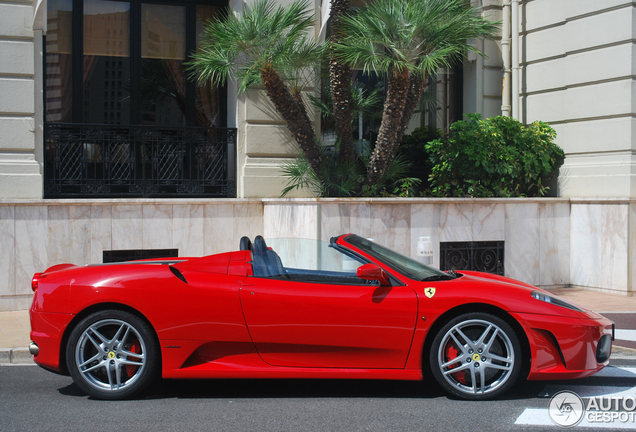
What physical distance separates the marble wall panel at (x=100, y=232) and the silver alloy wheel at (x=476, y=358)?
6.53m

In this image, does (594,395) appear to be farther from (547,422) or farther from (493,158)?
(493,158)

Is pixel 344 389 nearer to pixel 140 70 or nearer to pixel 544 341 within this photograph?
pixel 544 341

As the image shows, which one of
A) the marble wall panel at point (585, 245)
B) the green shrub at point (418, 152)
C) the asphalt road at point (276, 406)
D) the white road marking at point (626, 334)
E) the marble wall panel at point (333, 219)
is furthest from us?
the green shrub at point (418, 152)

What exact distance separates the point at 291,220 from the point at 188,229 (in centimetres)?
171

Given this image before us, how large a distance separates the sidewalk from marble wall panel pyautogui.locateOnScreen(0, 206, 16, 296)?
1.35ft

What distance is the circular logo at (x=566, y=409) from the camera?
445cm

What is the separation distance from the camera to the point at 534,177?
11.2m

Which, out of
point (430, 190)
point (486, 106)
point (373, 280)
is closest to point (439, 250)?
point (430, 190)

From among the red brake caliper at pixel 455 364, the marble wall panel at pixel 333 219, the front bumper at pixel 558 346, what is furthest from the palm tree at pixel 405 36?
the red brake caliper at pixel 455 364

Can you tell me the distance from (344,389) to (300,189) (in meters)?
6.15

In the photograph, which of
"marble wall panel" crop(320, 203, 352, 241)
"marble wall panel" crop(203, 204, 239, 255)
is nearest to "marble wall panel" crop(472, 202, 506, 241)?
"marble wall panel" crop(320, 203, 352, 241)

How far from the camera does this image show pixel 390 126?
33.4 feet

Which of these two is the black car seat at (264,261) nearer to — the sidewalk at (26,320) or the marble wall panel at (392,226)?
the sidewalk at (26,320)

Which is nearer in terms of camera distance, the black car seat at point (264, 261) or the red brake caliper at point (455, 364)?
the red brake caliper at point (455, 364)
